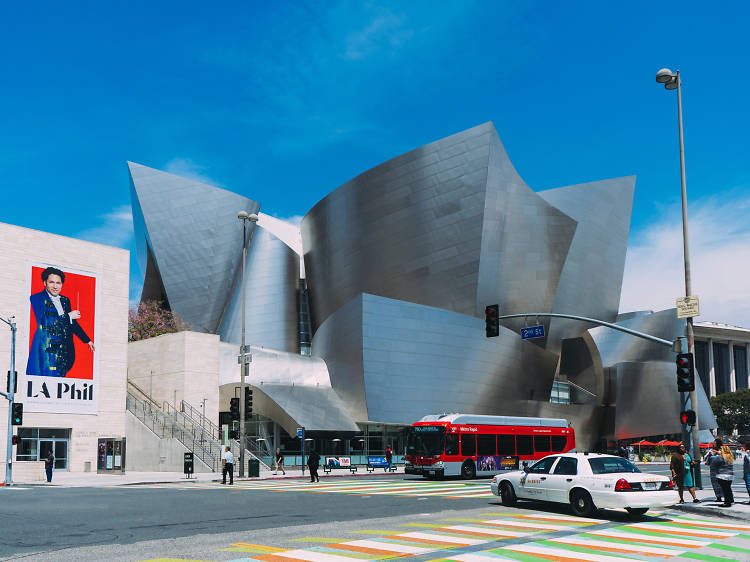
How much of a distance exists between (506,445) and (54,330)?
26.5 m

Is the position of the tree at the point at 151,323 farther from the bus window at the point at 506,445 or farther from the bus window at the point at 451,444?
the bus window at the point at 451,444

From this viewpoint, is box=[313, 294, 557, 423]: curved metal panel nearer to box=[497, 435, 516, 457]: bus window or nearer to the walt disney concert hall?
the walt disney concert hall

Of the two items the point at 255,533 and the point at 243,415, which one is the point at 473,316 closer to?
the point at 243,415

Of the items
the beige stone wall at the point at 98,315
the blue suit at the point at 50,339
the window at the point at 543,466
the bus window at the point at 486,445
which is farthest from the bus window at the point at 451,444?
the blue suit at the point at 50,339

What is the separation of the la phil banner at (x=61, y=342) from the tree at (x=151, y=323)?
23.2 meters

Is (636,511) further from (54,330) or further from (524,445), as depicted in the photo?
(54,330)

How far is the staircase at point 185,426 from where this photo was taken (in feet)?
147

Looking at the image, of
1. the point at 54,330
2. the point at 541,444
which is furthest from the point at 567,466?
the point at 54,330

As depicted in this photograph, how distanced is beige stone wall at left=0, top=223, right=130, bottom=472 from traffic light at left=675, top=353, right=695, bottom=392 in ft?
115

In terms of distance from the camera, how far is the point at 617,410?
66000 mm

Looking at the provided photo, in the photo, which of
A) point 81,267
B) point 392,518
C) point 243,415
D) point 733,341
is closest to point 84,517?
point 392,518

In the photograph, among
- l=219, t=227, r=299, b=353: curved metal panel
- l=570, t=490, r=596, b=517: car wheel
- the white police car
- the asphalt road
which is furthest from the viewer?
l=219, t=227, r=299, b=353: curved metal panel

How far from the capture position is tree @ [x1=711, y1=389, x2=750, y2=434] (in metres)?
118

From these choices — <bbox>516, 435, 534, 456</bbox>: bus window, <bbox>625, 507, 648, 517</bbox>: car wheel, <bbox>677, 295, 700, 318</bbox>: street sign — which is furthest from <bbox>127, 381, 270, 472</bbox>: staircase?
<bbox>625, 507, 648, 517</bbox>: car wheel
